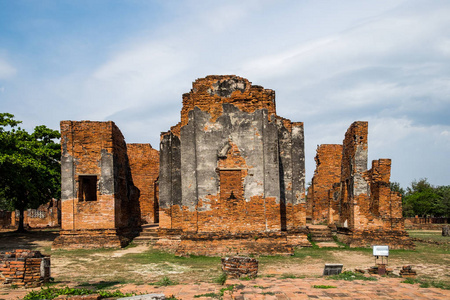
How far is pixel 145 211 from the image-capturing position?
81.4 feet

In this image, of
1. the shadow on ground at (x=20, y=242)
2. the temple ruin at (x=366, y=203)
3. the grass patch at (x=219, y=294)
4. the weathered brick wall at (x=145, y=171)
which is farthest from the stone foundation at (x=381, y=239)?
the shadow on ground at (x=20, y=242)

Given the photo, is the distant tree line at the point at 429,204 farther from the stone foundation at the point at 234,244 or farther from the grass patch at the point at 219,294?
the grass patch at the point at 219,294

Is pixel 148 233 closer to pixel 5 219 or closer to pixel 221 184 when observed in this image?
pixel 221 184

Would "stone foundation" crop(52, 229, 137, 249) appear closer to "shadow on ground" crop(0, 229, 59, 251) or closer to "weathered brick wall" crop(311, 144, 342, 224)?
"shadow on ground" crop(0, 229, 59, 251)

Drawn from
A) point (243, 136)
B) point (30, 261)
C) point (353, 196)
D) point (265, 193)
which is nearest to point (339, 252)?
point (353, 196)

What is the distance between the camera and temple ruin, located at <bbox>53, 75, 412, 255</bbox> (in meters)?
14.0

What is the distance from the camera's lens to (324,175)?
26469 mm

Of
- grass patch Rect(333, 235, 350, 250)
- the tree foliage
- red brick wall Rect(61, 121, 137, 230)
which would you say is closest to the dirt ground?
grass patch Rect(333, 235, 350, 250)

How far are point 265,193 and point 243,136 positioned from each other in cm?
228

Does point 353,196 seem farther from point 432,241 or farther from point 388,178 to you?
point 432,241

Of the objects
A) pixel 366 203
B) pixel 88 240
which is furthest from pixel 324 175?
pixel 88 240

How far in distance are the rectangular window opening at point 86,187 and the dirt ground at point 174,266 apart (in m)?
2.68

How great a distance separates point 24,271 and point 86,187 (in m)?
10.6

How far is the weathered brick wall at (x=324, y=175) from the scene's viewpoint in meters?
26.3
